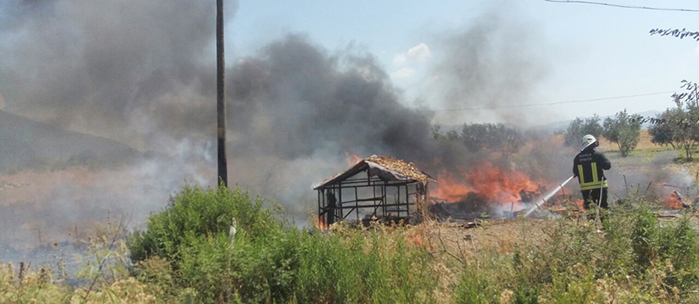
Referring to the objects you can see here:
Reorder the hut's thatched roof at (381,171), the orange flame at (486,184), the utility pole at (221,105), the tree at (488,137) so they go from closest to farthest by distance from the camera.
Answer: the utility pole at (221,105) < the hut's thatched roof at (381,171) < the orange flame at (486,184) < the tree at (488,137)

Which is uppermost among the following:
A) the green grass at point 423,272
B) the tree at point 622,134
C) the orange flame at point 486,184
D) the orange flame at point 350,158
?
the tree at point 622,134

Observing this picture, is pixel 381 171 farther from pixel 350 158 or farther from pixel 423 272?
pixel 350 158

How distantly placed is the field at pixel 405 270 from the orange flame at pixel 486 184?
1961 centimetres

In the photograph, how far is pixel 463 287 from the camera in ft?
14.9

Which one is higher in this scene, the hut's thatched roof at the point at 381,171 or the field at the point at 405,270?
the hut's thatched roof at the point at 381,171

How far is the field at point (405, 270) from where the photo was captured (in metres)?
4.63

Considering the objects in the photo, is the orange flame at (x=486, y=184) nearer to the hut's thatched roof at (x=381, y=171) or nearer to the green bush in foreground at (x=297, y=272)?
the hut's thatched roof at (x=381, y=171)

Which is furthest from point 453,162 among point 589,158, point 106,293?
point 106,293

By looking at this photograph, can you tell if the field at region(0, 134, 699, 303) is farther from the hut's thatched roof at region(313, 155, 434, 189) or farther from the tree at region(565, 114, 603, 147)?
the tree at region(565, 114, 603, 147)

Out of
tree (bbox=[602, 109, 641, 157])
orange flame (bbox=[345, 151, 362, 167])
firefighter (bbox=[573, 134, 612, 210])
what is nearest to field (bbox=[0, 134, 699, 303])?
firefighter (bbox=[573, 134, 612, 210])

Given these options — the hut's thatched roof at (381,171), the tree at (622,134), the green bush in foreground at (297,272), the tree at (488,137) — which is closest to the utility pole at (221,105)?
the green bush in foreground at (297,272)

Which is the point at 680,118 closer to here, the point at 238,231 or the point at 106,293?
the point at 238,231

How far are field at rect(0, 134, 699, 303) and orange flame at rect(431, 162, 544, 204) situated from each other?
19.6 m

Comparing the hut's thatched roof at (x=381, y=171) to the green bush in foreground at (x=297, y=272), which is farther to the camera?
the hut's thatched roof at (x=381, y=171)
